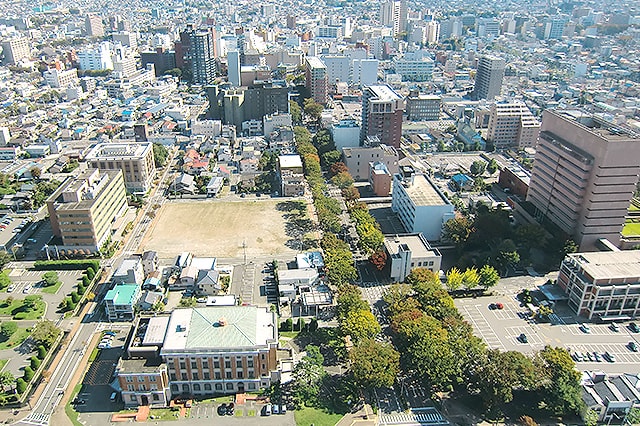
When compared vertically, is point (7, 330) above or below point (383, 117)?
below

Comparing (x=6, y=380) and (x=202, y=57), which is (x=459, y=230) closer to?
(x=6, y=380)

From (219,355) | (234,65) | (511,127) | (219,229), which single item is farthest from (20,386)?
(234,65)

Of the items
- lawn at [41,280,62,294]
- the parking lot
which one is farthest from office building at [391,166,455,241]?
lawn at [41,280,62,294]

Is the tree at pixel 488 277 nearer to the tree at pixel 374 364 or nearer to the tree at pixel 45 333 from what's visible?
the tree at pixel 374 364

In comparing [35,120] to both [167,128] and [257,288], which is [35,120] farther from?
[257,288]

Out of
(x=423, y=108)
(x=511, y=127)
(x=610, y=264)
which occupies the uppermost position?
(x=511, y=127)

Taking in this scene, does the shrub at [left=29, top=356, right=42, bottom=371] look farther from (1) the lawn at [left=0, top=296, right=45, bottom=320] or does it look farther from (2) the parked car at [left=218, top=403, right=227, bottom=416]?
(2) the parked car at [left=218, top=403, right=227, bottom=416]
